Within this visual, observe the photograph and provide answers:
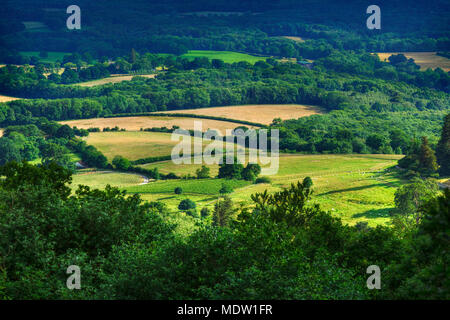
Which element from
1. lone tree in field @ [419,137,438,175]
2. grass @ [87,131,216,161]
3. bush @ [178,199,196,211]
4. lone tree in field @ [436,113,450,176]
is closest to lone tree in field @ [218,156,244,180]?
grass @ [87,131,216,161]

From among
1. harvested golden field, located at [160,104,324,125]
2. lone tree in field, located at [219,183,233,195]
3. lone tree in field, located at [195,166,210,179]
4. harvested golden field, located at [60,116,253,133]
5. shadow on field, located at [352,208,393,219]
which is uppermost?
harvested golden field, located at [160,104,324,125]

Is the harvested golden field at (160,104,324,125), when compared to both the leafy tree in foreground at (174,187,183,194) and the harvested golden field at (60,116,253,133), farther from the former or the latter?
the leafy tree in foreground at (174,187,183,194)

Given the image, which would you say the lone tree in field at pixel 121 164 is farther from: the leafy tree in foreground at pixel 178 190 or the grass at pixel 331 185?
the leafy tree in foreground at pixel 178 190

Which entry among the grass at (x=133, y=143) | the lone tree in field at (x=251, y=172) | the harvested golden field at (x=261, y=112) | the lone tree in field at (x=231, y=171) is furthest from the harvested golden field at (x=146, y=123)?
the lone tree in field at (x=231, y=171)

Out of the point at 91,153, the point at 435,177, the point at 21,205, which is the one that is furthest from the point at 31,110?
the point at 21,205

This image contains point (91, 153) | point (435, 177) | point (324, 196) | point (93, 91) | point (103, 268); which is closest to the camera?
point (103, 268)
